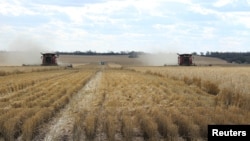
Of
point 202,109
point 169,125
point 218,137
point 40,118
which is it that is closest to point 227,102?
point 202,109

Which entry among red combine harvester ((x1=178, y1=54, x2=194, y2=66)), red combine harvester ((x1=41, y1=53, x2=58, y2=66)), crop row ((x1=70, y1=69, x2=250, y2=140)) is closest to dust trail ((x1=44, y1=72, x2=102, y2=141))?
crop row ((x1=70, y1=69, x2=250, y2=140))

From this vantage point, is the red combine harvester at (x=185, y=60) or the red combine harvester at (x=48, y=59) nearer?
the red combine harvester at (x=48, y=59)

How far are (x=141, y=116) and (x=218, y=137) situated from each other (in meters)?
5.45

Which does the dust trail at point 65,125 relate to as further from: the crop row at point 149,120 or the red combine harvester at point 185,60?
the red combine harvester at point 185,60

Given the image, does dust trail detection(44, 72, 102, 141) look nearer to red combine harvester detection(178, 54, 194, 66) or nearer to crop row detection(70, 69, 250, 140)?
crop row detection(70, 69, 250, 140)

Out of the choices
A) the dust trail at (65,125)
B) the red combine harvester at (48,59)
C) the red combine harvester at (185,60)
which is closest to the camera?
the dust trail at (65,125)

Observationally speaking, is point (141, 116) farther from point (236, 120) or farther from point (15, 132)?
point (15, 132)

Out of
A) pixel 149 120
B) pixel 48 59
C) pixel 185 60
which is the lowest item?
pixel 185 60

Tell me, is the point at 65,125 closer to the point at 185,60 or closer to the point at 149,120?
the point at 149,120

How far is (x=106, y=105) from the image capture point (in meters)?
18.4

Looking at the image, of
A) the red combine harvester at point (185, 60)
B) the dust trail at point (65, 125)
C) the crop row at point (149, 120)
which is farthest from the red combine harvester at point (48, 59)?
the crop row at point (149, 120)

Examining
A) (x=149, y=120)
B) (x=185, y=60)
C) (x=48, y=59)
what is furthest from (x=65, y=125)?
(x=185, y=60)

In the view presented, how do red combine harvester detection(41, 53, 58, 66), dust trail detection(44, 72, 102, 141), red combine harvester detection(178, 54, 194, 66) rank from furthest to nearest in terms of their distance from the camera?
red combine harvester detection(178, 54, 194, 66)
red combine harvester detection(41, 53, 58, 66)
dust trail detection(44, 72, 102, 141)

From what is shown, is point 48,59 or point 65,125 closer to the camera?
point 65,125
